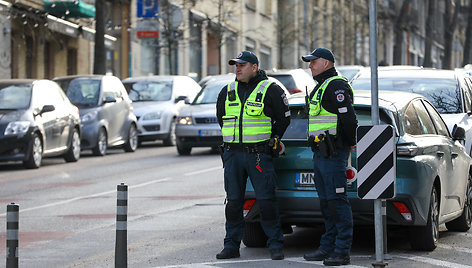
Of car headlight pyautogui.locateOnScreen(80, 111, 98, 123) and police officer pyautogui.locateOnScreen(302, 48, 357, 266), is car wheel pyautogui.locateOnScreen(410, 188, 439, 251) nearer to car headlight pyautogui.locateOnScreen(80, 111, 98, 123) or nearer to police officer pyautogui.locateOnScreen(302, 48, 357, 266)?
police officer pyautogui.locateOnScreen(302, 48, 357, 266)

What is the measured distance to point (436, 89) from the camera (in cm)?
1564

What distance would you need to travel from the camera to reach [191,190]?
16.9 m

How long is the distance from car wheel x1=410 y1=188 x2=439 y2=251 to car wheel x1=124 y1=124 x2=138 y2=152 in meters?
16.1

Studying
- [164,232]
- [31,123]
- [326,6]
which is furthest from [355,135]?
[326,6]

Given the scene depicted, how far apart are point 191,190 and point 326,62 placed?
7.37m

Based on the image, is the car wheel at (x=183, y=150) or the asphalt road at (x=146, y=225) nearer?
the asphalt road at (x=146, y=225)

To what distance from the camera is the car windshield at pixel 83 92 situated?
82.1ft

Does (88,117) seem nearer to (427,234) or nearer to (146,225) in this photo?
(146,225)

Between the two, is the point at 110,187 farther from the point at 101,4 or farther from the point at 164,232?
the point at 101,4

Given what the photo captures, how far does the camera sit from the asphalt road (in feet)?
33.3

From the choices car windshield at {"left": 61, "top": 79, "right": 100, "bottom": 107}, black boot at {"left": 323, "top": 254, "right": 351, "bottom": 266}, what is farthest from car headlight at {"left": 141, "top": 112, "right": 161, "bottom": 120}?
black boot at {"left": 323, "top": 254, "right": 351, "bottom": 266}

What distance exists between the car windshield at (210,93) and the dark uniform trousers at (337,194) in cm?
1501

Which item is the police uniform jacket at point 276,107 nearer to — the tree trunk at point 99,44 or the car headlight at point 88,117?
the car headlight at point 88,117

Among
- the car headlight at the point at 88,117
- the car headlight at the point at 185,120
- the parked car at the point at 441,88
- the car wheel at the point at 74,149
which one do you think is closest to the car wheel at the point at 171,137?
the car headlight at the point at 88,117
